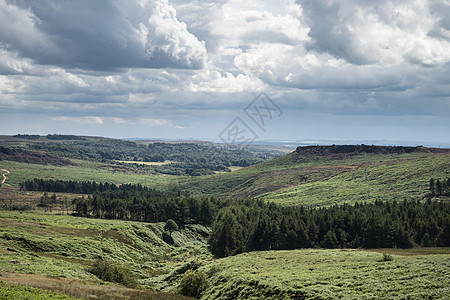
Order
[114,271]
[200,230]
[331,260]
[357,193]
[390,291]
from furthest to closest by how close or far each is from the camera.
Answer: [357,193], [200,230], [114,271], [331,260], [390,291]

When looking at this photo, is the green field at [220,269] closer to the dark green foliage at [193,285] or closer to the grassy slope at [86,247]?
the grassy slope at [86,247]

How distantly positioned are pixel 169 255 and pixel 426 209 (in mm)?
84787

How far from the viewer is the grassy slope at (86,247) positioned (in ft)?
199

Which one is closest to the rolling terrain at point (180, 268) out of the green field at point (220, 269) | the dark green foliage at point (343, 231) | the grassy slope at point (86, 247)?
the green field at point (220, 269)

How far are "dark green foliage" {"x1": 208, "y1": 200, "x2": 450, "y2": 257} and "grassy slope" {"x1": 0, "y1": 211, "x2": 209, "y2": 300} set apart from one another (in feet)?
38.9

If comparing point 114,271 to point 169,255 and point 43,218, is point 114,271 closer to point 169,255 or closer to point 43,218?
point 169,255

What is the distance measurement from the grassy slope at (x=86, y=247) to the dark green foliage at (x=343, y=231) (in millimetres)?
11863

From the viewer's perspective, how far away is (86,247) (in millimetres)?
87750

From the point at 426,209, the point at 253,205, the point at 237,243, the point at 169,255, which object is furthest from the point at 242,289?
the point at 253,205

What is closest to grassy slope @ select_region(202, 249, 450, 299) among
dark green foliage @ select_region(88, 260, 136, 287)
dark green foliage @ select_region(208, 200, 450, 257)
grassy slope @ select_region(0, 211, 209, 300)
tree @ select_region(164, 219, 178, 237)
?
dark green foliage @ select_region(88, 260, 136, 287)

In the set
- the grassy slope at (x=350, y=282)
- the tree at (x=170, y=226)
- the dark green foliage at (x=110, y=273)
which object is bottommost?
the tree at (x=170, y=226)

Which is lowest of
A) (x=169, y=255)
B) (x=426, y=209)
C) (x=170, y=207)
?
(x=169, y=255)

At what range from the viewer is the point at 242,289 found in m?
46.6

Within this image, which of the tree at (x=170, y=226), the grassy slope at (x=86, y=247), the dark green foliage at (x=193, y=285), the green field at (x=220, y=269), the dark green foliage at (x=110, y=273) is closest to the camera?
the green field at (x=220, y=269)
